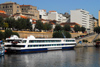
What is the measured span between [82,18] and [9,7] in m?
51.2

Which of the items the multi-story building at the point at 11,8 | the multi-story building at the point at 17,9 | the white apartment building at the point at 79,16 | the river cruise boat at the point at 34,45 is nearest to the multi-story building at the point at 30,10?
the multi-story building at the point at 17,9

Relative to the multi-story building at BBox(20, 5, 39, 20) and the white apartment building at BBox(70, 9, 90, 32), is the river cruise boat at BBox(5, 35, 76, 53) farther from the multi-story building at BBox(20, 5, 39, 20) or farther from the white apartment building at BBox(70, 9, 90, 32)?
the white apartment building at BBox(70, 9, 90, 32)

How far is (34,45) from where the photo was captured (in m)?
63.1

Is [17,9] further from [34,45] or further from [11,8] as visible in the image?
[34,45]

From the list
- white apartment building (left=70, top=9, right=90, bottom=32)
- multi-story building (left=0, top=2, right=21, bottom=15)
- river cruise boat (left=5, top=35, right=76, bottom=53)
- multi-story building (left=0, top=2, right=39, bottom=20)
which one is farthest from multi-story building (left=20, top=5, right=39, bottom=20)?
river cruise boat (left=5, top=35, right=76, bottom=53)

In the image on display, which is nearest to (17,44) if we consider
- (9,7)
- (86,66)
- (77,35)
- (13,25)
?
(86,66)

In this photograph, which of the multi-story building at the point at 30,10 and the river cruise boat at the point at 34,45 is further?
the multi-story building at the point at 30,10

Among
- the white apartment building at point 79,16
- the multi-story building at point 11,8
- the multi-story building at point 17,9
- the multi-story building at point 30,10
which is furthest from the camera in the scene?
the white apartment building at point 79,16

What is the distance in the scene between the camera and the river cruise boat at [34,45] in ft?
197

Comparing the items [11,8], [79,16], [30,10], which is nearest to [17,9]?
[11,8]

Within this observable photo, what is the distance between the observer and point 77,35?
124250 millimetres

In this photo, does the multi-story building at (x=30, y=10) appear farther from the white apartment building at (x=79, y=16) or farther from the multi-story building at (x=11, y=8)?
the white apartment building at (x=79, y=16)

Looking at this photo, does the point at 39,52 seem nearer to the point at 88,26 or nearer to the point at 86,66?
the point at 86,66

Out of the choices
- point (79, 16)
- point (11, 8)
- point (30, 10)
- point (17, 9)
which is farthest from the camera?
point (79, 16)
